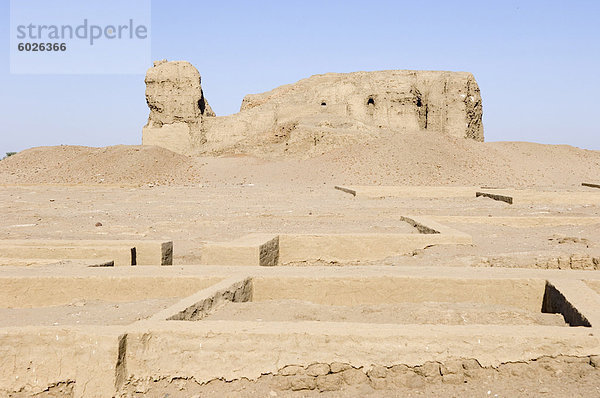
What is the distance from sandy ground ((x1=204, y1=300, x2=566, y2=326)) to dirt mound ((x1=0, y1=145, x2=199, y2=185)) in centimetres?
2205

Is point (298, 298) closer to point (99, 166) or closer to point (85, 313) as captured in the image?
point (85, 313)

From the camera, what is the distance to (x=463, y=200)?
14.6 meters

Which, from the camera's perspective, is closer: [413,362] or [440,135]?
[413,362]

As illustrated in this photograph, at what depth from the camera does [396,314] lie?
372 cm

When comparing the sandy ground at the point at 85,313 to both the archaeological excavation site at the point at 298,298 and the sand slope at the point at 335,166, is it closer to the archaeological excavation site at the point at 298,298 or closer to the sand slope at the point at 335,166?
the archaeological excavation site at the point at 298,298

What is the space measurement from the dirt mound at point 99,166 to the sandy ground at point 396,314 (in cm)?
2205

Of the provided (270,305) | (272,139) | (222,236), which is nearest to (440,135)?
(272,139)

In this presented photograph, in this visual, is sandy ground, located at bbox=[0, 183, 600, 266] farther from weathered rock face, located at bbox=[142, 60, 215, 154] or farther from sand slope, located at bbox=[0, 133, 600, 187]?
weathered rock face, located at bbox=[142, 60, 215, 154]

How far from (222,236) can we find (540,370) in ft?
19.9

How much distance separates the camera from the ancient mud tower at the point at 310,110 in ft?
113

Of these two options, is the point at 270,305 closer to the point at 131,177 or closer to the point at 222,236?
the point at 222,236

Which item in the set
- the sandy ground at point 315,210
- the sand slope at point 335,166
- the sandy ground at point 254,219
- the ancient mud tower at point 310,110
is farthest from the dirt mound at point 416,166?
the sandy ground at point 254,219

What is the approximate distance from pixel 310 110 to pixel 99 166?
14674mm

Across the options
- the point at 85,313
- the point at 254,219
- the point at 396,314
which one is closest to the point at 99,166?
the point at 254,219
